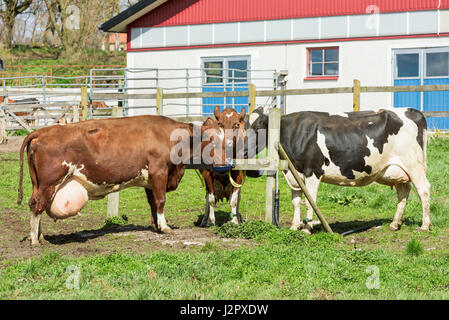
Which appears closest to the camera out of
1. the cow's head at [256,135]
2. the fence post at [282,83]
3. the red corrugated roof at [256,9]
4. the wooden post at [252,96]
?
the cow's head at [256,135]

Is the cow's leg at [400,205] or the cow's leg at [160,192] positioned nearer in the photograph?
the cow's leg at [160,192]

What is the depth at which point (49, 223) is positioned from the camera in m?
9.96

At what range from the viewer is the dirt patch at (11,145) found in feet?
66.1

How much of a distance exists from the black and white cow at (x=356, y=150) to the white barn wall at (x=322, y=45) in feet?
42.1

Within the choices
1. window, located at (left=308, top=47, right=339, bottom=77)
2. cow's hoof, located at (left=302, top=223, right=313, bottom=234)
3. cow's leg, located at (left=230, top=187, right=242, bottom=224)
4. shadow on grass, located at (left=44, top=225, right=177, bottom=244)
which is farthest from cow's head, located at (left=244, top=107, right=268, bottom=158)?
window, located at (left=308, top=47, right=339, bottom=77)

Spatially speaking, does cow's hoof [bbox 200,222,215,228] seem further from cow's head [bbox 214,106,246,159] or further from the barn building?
the barn building

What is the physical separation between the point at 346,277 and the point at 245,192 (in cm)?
693

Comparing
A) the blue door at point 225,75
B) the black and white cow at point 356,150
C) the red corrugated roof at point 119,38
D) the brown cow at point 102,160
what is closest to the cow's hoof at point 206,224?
the brown cow at point 102,160

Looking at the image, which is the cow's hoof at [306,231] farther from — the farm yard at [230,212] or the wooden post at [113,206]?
the wooden post at [113,206]

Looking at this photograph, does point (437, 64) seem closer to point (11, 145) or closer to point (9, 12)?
point (11, 145)

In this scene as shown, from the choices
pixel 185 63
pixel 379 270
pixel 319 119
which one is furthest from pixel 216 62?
pixel 379 270

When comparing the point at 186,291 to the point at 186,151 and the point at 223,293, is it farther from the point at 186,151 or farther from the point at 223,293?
the point at 186,151

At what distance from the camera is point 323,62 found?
23.3 metres

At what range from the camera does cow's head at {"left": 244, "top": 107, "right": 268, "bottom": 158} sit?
32.7 ft
